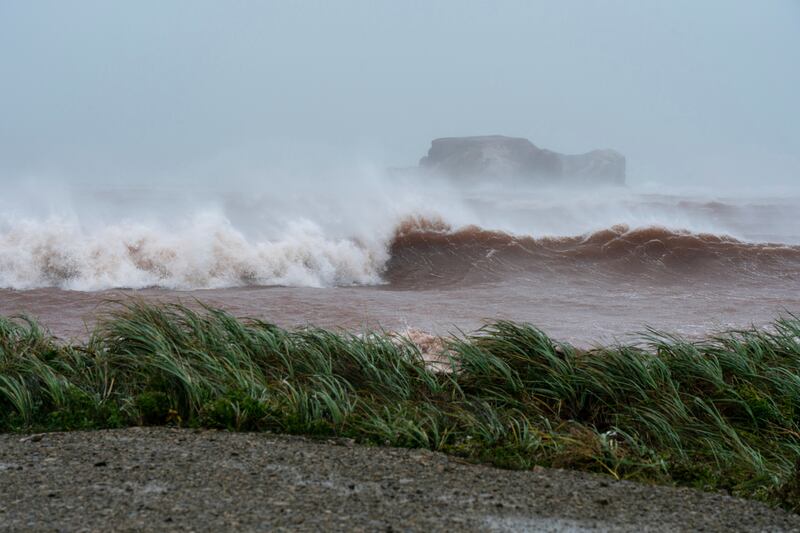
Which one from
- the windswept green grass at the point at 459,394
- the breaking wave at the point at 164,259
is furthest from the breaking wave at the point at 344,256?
the windswept green grass at the point at 459,394

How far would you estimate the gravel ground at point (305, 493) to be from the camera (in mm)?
3498

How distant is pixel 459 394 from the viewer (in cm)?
586

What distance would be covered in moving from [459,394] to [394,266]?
13.3 m

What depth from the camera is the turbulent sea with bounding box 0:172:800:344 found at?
12.5 meters

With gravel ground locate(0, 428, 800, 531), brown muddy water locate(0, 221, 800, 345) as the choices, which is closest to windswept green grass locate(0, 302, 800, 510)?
gravel ground locate(0, 428, 800, 531)

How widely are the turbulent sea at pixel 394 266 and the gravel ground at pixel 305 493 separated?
601 cm

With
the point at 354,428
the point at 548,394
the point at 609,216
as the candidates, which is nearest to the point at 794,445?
the point at 548,394

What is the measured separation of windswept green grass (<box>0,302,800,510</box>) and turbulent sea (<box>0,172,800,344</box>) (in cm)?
413

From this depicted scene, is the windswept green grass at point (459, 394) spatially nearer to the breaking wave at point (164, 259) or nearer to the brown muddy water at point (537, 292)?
the brown muddy water at point (537, 292)

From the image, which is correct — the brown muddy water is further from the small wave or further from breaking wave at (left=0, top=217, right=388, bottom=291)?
breaking wave at (left=0, top=217, right=388, bottom=291)

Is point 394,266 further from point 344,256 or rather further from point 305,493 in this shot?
point 305,493

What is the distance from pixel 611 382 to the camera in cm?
585

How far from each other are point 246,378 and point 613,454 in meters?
2.44

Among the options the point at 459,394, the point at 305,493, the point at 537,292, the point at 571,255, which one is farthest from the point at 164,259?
the point at 305,493
